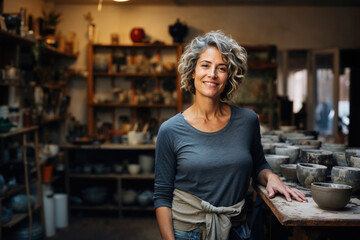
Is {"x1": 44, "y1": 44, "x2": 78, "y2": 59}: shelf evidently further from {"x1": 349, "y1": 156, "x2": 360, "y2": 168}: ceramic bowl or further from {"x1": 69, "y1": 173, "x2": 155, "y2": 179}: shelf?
{"x1": 349, "y1": 156, "x2": 360, "y2": 168}: ceramic bowl

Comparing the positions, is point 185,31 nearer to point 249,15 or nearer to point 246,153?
point 249,15

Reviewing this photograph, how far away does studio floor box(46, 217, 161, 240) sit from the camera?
4.06 m

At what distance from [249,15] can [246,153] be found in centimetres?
433

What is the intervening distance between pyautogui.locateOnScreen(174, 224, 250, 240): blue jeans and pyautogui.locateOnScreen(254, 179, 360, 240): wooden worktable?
0.26 meters

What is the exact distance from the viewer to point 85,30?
5586 mm

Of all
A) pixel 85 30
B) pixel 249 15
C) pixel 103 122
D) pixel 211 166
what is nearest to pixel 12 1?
pixel 85 30

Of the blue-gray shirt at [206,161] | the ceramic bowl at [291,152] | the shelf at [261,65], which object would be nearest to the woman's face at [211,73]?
the blue-gray shirt at [206,161]

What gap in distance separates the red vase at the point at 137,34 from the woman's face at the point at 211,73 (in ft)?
12.3

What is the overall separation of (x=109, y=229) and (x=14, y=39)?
7.67 ft

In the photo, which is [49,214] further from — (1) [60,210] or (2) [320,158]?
(2) [320,158]

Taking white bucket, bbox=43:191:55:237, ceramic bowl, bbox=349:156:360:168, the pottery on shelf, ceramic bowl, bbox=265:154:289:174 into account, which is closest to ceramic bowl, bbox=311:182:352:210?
ceramic bowl, bbox=349:156:360:168

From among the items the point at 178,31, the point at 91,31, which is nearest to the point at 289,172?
the point at 178,31

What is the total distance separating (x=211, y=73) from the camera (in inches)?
67.8

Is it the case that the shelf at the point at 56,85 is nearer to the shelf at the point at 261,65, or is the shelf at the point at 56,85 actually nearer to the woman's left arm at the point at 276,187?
the shelf at the point at 261,65
